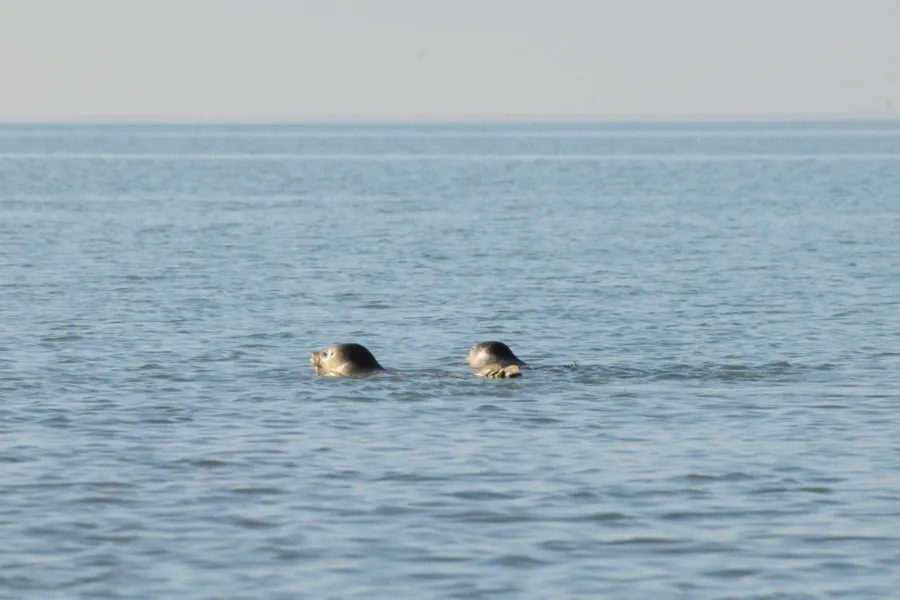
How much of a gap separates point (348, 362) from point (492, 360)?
1.92m

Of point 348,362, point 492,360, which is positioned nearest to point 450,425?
point 492,360

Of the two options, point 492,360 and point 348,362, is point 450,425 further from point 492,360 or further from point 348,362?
point 348,362

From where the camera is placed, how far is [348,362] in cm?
2372

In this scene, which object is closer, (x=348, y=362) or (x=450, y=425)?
(x=450, y=425)

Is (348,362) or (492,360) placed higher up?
(492,360)

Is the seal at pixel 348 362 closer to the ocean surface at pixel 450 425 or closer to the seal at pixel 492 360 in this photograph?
the ocean surface at pixel 450 425

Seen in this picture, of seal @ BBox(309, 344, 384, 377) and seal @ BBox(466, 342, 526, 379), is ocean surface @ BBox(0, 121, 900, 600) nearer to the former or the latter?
seal @ BBox(466, 342, 526, 379)

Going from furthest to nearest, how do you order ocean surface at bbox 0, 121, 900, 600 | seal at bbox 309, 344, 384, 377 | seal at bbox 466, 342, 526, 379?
seal at bbox 309, 344, 384, 377
seal at bbox 466, 342, 526, 379
ocean surface at bbox 0, 121, 900, 600

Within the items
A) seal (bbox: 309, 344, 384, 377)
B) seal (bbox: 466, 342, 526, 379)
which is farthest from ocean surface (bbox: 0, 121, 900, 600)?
seal (bbox: 309, 344, 384, 377)

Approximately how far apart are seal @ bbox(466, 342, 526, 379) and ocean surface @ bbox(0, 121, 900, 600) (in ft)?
0.85

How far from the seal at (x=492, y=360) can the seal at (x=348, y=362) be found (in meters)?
1.28

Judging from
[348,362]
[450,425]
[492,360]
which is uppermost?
[492,360]

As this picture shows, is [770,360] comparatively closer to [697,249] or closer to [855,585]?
[855,585]

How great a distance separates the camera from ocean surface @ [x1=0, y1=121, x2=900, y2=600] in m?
14.0
